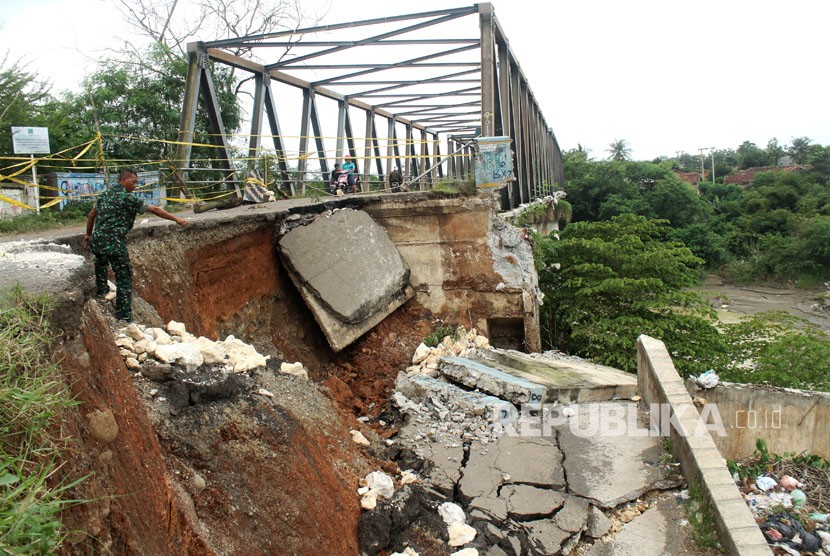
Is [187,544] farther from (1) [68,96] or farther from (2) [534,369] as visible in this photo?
(1) [68,96]

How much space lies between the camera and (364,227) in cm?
792

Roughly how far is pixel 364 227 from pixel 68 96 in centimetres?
1090

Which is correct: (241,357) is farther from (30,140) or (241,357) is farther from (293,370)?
(30,140)

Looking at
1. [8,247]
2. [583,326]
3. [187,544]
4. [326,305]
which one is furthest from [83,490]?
[583,326]

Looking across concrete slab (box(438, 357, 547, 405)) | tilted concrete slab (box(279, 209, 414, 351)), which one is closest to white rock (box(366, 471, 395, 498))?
concrete slab (box(438, 357, 547, 405))

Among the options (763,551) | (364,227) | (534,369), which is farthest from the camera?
(364,227)

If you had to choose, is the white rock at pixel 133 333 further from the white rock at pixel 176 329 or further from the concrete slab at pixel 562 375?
the concrete slab at pixel 562 375

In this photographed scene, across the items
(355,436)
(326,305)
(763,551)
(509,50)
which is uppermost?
(509,50)

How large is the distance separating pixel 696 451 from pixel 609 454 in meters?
0.78

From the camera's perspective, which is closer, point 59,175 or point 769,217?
point 59,175

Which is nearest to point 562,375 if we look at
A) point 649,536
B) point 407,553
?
point 649,536

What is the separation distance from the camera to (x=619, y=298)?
10.3 metres

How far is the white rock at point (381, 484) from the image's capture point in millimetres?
3938

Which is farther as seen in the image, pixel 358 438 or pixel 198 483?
pixel 358 438
